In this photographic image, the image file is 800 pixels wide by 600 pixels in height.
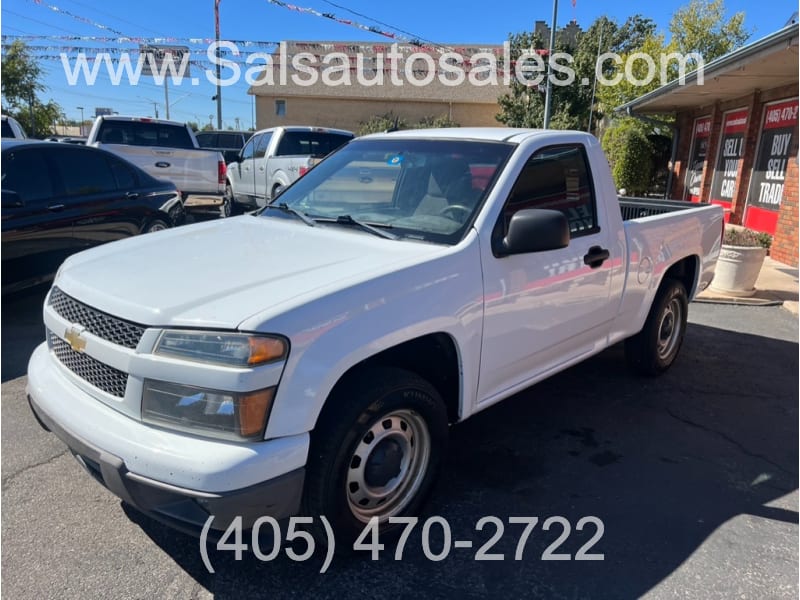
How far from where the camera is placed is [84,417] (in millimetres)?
2354

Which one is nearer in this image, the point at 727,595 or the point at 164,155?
the point at 727,595

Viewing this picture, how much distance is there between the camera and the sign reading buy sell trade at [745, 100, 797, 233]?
34.5 ft

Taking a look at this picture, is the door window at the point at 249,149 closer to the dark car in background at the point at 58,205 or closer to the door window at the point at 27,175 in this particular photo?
the dark car in background at the point at 58,205

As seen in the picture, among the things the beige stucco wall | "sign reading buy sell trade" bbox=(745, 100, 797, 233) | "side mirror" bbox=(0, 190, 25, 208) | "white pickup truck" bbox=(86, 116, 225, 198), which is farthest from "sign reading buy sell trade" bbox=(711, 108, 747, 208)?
the beige stucco wall

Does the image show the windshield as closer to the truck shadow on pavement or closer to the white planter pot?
the truck shadow on pavement

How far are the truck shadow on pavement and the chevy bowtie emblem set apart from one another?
957mm

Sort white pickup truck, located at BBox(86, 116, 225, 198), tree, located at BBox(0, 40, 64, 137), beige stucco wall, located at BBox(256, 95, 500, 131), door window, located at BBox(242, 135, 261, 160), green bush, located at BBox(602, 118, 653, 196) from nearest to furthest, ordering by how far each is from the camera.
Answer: white pickup truck, located at BBox(86, 116, 225, 198)
door window, located at BBox(242, 135, 261, 160)
green bush, located at BBox(602, 118, 653, 196)
tree, located at BBox(0, 40, 64, 137)
beige stucco wall, located at BBox(256, 95, 500, 131)

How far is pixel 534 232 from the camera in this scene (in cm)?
288

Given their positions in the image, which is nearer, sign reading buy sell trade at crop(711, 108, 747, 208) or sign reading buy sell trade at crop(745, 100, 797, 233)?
sign reading buy sell trade at crop(745, 100, 797, 233)

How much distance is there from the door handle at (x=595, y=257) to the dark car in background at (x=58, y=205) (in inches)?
200

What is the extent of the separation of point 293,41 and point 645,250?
3945 centimetres

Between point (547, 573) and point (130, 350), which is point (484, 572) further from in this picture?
point (130, 350)

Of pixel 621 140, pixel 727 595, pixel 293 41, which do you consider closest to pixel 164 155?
pixel 727 595

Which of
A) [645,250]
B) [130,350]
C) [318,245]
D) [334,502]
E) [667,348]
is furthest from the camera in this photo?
[667,348]
